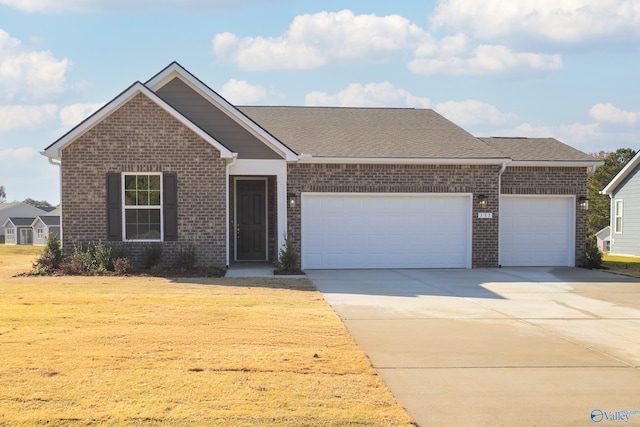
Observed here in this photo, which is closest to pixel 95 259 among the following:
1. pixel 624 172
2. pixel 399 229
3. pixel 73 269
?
pixel 73 269

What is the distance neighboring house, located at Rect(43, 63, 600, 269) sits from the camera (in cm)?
1606

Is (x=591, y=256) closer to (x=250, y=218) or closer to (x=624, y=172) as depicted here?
(x=250, y=218)

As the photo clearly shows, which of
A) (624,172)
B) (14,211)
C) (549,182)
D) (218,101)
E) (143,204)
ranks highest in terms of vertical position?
(218,101)

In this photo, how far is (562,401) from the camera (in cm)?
579

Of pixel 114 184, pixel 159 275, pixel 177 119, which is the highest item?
pixel 177 119

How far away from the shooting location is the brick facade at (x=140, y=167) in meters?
16.0

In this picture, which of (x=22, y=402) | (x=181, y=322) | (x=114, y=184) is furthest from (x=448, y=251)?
(x=22, y=402)

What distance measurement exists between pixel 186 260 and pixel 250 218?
392cm

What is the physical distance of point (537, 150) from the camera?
765 inches

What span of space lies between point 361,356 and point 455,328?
2334 mm

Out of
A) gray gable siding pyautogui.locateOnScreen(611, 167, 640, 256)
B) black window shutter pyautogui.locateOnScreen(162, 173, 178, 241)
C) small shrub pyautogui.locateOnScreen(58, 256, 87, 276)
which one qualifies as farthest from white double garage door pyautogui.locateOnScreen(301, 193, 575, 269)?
gray gable siding pyautogui.locateOnScreen(611, 167, 640, 256)

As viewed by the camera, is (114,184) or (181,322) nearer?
(181,322)

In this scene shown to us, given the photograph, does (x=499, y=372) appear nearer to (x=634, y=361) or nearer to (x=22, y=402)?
(x=634, y=361)

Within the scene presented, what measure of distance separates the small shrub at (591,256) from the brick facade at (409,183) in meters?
2.68
